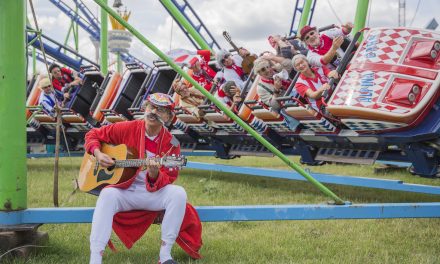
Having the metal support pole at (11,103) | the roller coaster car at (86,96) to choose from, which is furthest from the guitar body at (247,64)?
the metal support pole at (11,103)

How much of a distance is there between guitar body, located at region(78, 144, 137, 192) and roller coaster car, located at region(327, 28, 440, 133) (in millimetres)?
1963

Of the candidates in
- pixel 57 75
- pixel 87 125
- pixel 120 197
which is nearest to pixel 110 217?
pixel 120 197

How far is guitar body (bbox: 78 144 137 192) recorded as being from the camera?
2.89 m

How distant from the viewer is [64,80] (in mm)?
9008

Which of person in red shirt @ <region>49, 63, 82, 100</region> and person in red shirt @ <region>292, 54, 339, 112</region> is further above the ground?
person in red shirt @ <region>292, 54, 339, 112</region>

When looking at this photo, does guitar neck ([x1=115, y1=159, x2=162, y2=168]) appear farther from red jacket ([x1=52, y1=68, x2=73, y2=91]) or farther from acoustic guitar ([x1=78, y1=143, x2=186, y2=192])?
red jacket ([x1=52, y1=68, x2=73, y2=91])

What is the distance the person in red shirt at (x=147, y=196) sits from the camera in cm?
276

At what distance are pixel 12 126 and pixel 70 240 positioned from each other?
90 cm

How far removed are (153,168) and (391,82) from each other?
2044 mm

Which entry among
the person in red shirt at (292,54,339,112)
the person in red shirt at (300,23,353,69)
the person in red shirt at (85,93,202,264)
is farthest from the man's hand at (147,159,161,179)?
the person in red shirt at (300,23,353,69)

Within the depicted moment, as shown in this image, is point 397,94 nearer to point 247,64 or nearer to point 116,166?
point 116,166

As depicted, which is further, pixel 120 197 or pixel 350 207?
pixel 350 207

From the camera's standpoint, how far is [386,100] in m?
3.83

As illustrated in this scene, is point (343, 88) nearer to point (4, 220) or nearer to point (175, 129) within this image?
point (4, 220)
